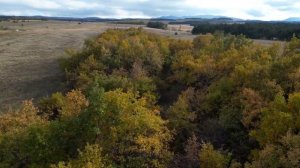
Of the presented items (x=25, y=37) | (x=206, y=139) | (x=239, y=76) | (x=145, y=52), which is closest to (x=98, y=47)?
(x=145, y=52)

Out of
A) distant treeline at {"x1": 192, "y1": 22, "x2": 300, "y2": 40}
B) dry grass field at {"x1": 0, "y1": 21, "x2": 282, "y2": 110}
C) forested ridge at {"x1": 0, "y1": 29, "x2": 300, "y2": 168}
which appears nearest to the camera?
forested ridge at {"x1": 0, "y1": 29, "x2": 300, "y2": 168}

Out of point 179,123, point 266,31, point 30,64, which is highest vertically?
point 266,31

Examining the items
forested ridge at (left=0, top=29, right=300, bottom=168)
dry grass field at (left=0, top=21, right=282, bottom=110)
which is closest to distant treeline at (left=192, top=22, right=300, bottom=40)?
dry grass field at (left=0, top=21, right=282, bottom=110)

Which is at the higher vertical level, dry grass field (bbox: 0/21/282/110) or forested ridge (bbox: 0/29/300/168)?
forested ridge (bbox: 0/29/300/168)

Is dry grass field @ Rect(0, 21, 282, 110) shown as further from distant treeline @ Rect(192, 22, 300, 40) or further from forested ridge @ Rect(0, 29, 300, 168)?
distant treeline @ Rect(192, 22, 300, 40)

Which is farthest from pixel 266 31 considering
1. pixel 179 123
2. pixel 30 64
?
pixel 179 123

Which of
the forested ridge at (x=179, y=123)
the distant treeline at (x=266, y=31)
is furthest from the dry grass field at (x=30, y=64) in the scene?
the distant treeline at (x=266, y=31)

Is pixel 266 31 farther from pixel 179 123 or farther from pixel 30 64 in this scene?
pixel 179 123

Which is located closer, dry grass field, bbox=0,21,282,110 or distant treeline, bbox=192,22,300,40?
dry grass field, bbox=0,21,282,110
